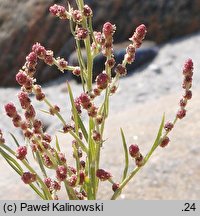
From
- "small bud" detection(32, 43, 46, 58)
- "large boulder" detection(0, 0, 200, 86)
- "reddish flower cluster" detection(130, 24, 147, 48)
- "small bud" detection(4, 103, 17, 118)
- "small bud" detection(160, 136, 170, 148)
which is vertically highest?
"large boulder" detection(0, 0, 200, 86)

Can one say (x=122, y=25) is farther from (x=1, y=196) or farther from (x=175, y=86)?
(x=1, y=196)

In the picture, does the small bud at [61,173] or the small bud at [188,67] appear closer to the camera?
the small bud at [61,173]

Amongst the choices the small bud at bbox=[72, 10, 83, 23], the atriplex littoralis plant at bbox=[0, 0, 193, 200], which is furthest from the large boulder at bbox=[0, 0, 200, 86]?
the small bud at bbox=[72, 10, 83, 23]

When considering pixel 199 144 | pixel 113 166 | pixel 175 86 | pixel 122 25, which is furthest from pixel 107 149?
pixel 122 25

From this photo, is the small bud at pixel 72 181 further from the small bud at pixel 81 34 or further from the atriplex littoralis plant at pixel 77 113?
the small bud at pixel 81 34

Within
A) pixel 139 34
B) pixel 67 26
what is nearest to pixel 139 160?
pixel 139 34

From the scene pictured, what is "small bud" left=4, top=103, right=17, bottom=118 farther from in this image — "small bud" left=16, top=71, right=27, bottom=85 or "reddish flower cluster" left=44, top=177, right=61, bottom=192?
"reddish flower cluster" left=44, top=177, right=61, bottom=192

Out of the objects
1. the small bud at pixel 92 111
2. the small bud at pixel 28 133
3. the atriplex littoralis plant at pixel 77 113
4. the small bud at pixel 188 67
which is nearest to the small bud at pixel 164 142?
the atriplex littoralis plant at pixel 77 113

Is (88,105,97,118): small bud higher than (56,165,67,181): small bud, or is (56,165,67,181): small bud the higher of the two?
(88,105,97,118): small bud
